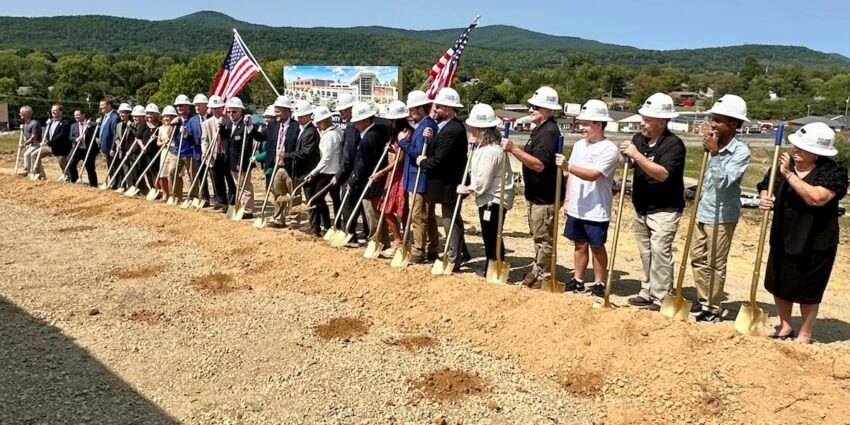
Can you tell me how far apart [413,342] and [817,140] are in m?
3.60

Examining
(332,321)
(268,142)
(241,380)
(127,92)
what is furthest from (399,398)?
(127,92)

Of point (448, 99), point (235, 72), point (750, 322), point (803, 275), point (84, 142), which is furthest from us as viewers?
point (84, 142)

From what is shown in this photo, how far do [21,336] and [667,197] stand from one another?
19.4 ft

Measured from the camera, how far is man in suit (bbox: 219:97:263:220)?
10.5m

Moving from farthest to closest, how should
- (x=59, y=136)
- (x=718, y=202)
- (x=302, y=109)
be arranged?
(x=59, y=136) < (x=302, y=109) < (x=718, y=202)

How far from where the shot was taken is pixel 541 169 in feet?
21.0

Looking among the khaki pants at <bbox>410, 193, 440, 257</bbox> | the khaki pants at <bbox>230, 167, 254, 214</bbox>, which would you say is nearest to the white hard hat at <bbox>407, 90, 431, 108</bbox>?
the khaki pants at <bbox>410, 193, 440, 257</bbox>

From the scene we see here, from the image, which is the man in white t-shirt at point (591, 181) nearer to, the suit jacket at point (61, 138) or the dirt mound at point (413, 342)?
the dirt mound at point (413, 342)

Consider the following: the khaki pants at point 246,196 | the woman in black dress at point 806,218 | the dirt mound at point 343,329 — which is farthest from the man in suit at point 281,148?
the woman in black dress at point 806,218

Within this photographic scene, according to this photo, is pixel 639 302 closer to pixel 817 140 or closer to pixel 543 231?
pixel 543 231

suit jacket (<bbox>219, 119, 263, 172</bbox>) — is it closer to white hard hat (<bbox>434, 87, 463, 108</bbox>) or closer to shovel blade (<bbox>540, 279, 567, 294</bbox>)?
white hard hat (<bbox>434, 87, 463, 108</bbox>)

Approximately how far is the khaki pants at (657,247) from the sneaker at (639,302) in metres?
0.08

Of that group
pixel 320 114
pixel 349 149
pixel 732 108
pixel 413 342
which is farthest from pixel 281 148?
pixel 732 108

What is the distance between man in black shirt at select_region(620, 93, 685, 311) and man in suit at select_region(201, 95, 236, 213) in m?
7.31
